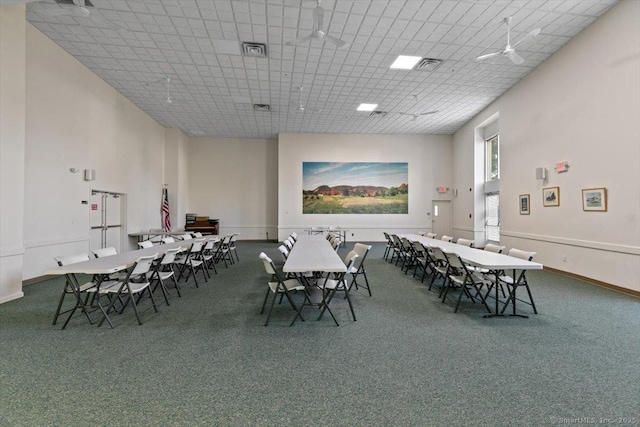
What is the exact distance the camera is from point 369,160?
41.5ft

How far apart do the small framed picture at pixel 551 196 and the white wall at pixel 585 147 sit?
0.11 meters

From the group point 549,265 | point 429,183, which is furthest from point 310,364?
point 429,183

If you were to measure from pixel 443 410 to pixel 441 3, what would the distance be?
5.67m

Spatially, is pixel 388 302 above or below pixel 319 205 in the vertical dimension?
Answer: below

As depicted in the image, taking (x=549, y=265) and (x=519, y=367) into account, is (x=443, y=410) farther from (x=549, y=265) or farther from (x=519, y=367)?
(x=549, y=265)

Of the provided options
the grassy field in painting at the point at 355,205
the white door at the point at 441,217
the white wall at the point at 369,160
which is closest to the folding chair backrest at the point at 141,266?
the white wall at the point at 369,160

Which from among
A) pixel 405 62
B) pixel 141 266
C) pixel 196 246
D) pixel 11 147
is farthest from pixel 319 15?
pixel 11 147

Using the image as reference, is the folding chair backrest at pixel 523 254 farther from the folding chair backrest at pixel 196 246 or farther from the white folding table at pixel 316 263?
the folding chair backrest at pixel 196 246

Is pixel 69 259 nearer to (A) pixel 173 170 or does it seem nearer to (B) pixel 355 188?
(A) pixel 173 170

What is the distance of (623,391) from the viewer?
2205 mm

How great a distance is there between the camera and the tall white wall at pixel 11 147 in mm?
4305

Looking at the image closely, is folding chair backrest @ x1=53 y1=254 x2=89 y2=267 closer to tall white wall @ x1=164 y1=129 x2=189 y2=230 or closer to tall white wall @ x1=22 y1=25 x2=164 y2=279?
tall white wall @ x1=22 y1=25 x2=164 y2=279

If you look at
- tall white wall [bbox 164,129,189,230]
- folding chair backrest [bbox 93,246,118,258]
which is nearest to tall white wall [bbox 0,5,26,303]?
folding chair backrest [bbox 93,246,118,258]

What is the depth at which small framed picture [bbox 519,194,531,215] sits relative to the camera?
7.55 metres
